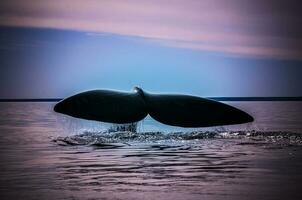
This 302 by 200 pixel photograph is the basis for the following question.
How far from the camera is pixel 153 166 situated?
13.2 metres

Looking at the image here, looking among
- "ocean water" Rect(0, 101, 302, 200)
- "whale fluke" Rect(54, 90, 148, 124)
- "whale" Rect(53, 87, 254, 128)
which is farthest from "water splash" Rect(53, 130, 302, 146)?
"whale fluke" Rect(54, 90, 148, 124)

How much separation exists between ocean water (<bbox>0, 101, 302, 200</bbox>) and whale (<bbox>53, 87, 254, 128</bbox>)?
0.41 metres

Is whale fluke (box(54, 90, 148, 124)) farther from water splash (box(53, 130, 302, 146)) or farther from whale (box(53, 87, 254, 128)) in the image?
water splash (box(53, 130, 302, 146))

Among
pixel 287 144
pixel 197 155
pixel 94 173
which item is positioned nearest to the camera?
pixel 94 173

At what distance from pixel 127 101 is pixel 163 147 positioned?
3.26 meters

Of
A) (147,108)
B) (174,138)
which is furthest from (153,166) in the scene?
(174,138)

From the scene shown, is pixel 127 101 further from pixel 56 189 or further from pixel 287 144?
pixel 287 144

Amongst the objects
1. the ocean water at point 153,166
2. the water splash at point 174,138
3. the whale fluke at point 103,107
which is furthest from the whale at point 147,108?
the water splash at point 174,138

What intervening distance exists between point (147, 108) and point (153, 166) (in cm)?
170

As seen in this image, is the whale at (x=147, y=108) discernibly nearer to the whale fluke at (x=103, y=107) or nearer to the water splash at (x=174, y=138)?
the whale fluke at (x=103, y=107)

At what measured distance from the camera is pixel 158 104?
14711mm

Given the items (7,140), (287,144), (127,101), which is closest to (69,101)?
(127,101)

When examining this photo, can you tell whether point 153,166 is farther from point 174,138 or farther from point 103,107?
point 174,138

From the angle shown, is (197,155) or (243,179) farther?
(197,155)
